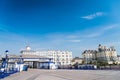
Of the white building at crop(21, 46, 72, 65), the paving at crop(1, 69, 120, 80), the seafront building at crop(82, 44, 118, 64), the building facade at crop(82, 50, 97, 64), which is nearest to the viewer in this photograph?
the paving at crop(1, 69, 120, 80)

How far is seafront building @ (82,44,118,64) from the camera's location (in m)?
136

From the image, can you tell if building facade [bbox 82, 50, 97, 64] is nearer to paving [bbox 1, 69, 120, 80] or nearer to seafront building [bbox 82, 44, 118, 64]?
seafront building [bbox 82, 44, 118, 64]

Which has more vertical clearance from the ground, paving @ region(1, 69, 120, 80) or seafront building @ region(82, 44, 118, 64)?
seafront building @ region(82, 44, 118, 64)

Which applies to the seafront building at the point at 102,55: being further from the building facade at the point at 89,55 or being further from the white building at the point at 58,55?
the white building at the point at 58,55

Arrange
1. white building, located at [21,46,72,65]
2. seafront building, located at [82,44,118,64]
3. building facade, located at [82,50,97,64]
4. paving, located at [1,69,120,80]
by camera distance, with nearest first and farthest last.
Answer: paving, located at [1,69,120,80], white building, located at [21,46,72,65], seafront building, located at [82,44,118,64], building facade, located at [82,50,97,64]

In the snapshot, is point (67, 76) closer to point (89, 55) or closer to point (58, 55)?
point (58, 55)

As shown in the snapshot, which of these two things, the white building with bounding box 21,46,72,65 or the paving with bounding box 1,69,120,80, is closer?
the paving with bounding box 1,69,120,80

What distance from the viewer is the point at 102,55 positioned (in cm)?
13950

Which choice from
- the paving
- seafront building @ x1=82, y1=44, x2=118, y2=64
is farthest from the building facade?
the paving

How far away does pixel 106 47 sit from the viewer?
5650 inches

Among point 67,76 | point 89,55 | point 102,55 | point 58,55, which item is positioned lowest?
point 67,76

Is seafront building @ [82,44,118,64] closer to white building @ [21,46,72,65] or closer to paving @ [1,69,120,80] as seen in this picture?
white building @ [21,46,72,65]

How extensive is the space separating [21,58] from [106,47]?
Result: 10161cm

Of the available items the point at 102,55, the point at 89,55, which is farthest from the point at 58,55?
the point at 102,55
